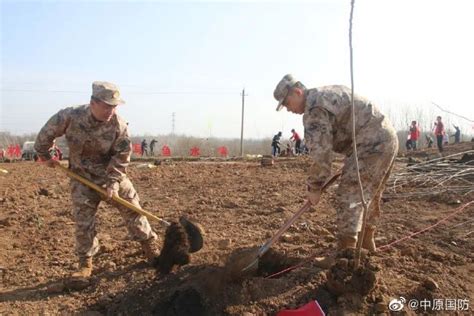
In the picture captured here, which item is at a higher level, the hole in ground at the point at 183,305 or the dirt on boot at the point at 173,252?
the dirt on boot at the point at 173,252

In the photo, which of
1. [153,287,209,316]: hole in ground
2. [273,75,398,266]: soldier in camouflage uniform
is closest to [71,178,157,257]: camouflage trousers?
[153,287,209,316]: hole in ground

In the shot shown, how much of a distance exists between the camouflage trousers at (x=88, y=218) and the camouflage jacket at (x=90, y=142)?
5.5 inches

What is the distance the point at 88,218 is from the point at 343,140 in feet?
7.87

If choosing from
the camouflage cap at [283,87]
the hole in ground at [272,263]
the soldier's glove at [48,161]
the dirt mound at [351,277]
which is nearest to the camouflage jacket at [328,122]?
the camouflage cap at [283,87]

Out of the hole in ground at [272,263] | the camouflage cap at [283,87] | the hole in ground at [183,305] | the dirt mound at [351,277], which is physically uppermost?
the camouflage cap at [283,87]

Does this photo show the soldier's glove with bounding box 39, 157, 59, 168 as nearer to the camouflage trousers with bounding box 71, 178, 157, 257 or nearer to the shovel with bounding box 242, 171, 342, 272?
the camouflage trousers with bounding box 71, 178, 157, 257

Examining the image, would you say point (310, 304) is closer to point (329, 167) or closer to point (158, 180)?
point (329, 167)

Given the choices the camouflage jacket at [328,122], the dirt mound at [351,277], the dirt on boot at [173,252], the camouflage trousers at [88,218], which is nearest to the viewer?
the dirt mound at [351,277]

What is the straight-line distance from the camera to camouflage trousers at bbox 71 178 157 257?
14.0 feet

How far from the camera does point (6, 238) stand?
5809 millimetres

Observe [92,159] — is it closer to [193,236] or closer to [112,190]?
[112,190]

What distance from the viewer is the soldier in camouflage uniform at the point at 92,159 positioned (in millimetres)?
4188

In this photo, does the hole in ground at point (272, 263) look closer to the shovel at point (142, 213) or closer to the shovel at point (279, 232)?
the shovel at point (279, 232)

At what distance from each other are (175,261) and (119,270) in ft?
2.12
